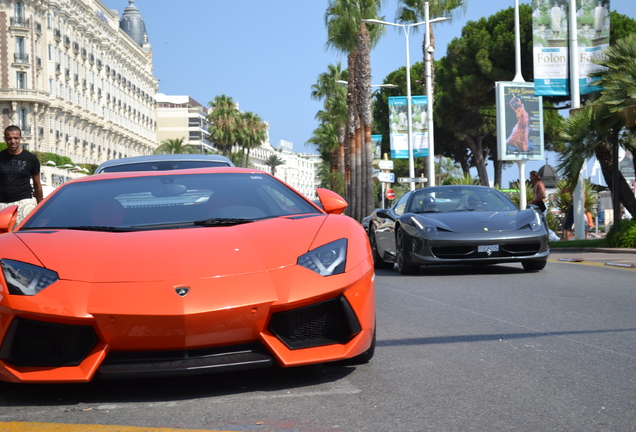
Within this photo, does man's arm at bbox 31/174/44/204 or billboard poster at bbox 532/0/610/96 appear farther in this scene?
billboard poster at bbox 532/0/610/96

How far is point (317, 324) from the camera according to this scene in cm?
421

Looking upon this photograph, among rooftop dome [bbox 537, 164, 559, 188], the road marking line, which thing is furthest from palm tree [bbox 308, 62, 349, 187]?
the road marking line

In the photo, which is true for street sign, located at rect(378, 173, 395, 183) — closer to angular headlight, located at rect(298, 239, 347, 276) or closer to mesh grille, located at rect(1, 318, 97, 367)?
angular headlight, located at rect(298, 239, 347, 276)

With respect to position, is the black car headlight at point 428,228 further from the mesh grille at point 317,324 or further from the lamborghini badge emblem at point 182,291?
the lamborghini badge emblem at point 182,291

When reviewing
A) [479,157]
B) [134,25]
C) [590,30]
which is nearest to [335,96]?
[479,157]

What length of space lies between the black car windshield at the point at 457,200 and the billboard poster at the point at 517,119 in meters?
16.6

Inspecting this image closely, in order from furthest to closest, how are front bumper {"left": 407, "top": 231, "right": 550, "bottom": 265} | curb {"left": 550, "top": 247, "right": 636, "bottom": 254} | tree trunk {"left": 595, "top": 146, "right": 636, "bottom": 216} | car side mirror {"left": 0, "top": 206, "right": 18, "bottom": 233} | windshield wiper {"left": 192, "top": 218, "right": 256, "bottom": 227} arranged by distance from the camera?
tree trunk {"left": 595, "top": 146, "right": 636, "bottom": 216}
curb {"left": 550, "top": 247, "right": 636, "bottom": 254}
front bumper {"left": 407, "top": 231, "right": 550, "bottom": 265}
car side mirror {"left": 0, "top": 206, "right": 18, "bottom": 233}
windshield wiper {"left": 192, "top": 218, "right": 256, "bottom": 227}

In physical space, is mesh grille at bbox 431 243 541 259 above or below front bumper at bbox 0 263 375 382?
below

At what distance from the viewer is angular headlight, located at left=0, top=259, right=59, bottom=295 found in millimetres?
4051

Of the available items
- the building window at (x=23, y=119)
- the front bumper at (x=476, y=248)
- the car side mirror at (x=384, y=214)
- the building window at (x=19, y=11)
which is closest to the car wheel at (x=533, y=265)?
the front bumper at (x=476, y=248)

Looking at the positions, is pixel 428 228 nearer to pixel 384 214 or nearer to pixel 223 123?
pixel 384 214

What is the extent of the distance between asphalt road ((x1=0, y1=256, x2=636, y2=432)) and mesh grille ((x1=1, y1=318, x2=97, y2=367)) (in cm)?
23

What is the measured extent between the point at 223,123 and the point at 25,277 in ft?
314

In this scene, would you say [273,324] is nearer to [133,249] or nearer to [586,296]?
[133,249]
